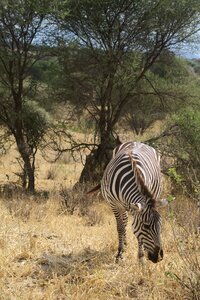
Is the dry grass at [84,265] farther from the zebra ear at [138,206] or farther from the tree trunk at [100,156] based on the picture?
the tree trunk at [100,156]

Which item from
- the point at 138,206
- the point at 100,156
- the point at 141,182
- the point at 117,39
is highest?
the point at 117,39

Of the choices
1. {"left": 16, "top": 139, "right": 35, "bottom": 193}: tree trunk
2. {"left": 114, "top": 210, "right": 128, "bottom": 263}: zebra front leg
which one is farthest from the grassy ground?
{"left": 16, "top": 139, "right": 35, "bottom": 193}: tree trunk

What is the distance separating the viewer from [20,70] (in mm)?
11703

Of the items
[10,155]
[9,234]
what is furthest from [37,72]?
[9,234]

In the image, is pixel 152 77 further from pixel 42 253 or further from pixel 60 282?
pixel 60 282

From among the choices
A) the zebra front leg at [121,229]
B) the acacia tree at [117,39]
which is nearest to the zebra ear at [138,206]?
the zebra front leg at [121,229]

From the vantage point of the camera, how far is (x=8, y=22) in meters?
10.9

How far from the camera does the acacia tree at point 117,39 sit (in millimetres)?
10891

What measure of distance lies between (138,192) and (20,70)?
7.85 meters

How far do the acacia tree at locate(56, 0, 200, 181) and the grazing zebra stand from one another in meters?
5.63

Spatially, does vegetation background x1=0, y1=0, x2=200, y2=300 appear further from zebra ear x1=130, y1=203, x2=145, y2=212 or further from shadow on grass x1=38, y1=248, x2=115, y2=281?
zebra ear x1=130, y1=203, x2=145, y2=212

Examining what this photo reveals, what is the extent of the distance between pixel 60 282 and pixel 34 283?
0.36m

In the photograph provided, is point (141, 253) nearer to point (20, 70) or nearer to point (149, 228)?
point (149, 228)

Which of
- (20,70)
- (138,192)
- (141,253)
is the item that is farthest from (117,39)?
(141,253)
